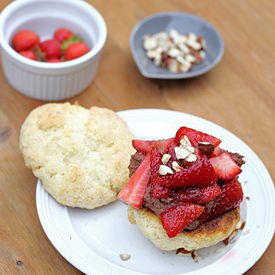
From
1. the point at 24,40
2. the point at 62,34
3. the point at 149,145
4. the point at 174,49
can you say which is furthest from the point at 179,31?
the point at 149,145

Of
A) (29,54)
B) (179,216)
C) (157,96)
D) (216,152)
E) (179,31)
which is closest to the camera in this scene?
(179,216)

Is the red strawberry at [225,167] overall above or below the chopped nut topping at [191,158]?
below

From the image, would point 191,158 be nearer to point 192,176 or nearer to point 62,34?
point 192,176

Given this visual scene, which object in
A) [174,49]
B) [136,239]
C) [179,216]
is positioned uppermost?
[179,216]

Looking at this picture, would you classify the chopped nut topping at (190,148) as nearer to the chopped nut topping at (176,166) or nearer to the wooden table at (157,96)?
the chopped nut topping at (176,166)

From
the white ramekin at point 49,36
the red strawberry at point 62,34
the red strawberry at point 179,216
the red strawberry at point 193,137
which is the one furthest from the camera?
the red strawberry at point 62,34

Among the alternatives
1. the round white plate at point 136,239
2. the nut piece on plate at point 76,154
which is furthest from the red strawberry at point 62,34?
the round white plate at point 136,239

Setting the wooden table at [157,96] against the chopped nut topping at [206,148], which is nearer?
the chopped nut topping at [206,148]
